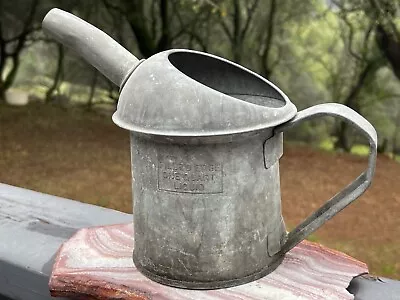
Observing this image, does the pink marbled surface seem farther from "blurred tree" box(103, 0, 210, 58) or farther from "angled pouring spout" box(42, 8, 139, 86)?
"blurred tree" box(103, 0, 210, 58)

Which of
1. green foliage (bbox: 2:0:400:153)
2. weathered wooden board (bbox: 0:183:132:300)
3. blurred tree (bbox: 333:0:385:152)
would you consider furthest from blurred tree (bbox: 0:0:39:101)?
weathered wooden board (bbox: 0:183:132:300)

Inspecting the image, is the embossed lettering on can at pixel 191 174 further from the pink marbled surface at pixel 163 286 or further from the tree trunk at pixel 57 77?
the tree trunk at pixel 57 77

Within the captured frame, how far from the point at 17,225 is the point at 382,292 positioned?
0.98 meters

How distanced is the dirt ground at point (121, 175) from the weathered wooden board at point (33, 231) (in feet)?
8.20

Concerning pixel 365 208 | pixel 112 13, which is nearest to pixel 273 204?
pixel 365 208

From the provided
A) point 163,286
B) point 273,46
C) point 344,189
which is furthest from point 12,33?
point 344,189

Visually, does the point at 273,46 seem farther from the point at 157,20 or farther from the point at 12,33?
the point at 12,33

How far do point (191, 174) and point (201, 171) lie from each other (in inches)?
0.8

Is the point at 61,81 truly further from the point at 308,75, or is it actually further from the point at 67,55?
the point at 308,75

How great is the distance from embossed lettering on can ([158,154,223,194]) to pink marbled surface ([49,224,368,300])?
22 cm

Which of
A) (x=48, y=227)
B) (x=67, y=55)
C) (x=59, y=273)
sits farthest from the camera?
(x=67, y=55)

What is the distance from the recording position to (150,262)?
1.17 metres

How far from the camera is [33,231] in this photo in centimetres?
151

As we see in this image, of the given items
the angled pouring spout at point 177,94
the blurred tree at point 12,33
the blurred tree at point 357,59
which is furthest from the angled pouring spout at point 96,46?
the blurred tree at point 357,59
